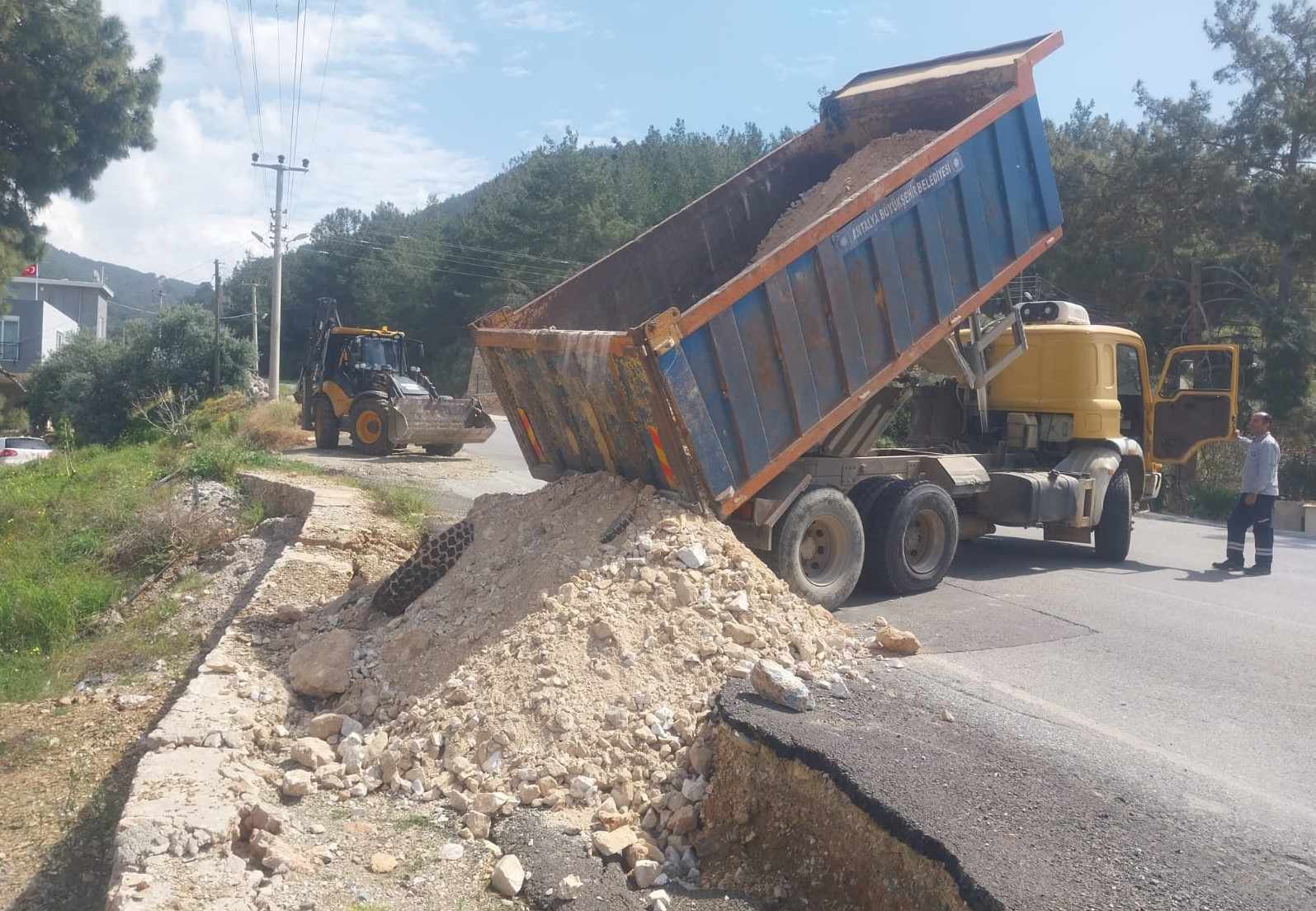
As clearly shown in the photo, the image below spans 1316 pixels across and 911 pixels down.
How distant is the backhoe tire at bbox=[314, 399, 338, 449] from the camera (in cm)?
1964

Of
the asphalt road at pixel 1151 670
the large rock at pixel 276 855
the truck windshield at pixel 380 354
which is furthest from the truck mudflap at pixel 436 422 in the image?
the large rock at pixel 276 855

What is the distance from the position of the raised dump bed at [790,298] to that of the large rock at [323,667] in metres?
2.17

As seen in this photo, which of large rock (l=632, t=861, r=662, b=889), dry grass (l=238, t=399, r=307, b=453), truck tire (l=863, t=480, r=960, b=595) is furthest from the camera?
dry grass (l=238, t=399, r=307, b=453)

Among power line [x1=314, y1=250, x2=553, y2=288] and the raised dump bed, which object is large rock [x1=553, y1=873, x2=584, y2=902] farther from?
power line [x1=314, y1=250, x2=553, y2=288]

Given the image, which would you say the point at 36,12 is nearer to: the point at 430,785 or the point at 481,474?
the point at 481,474

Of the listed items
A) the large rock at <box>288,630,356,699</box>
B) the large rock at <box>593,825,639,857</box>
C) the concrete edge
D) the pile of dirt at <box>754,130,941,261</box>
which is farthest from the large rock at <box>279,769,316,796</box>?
the pile of dirt at <box>754,130,941,261</box>

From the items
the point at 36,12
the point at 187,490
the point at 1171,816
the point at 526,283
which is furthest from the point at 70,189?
the point at 526,283

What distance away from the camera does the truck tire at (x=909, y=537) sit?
25.7ft

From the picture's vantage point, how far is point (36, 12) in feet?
66.4

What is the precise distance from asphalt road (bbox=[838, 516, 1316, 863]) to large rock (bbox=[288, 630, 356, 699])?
121 inches

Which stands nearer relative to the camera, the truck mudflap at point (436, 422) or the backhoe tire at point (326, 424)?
the truck mudflap at point (436, 422)

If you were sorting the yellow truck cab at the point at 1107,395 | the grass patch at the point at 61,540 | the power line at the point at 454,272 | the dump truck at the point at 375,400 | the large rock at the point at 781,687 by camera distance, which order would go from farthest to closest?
the power line at the point at 454,272 < the dump truck at the point at 375,400 < the yellow truck cab at the point at 1107,395 < the grass patch at the point at 61,540 < the large rock at the point at 781,687

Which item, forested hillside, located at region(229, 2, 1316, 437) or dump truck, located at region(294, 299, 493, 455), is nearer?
dump truck, located at region(294, 299, 493, 455)

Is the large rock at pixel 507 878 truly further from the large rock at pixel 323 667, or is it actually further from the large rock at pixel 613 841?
the large rock at pixel 323 667
